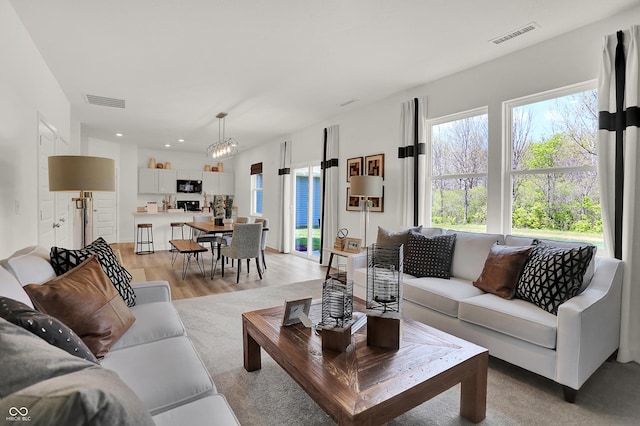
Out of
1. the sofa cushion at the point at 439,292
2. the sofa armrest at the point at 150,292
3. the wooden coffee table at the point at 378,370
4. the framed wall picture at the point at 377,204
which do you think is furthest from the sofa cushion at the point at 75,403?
the framed wall picture at the point at 377,204

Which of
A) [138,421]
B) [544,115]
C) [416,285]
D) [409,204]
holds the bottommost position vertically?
[416,285]

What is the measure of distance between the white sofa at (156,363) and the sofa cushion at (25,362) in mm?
12

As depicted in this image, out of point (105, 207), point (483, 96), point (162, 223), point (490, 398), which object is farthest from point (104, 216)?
point (490, 398)

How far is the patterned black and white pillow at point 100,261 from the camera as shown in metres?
1.89

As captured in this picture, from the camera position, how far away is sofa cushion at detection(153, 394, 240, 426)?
108 centimetres

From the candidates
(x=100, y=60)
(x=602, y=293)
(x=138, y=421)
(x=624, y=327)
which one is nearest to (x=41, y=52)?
(x=100, y=60)

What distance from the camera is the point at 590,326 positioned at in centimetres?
196

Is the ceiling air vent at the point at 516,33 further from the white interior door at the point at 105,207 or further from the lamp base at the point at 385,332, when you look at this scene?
the white interior door at the point at 105,207

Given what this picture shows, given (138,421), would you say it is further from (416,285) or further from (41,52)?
(41,52)

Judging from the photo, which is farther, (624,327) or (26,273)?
(624,327)

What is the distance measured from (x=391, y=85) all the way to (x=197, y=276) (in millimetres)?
4013

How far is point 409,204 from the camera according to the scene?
4.26 metres

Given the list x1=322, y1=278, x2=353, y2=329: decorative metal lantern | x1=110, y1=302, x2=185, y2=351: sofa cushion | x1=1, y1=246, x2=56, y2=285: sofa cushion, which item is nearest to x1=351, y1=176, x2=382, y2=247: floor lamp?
x1=322, y1=278, x2=353, y2=329: decorative metal lantern

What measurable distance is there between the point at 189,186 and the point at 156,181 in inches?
34.9
